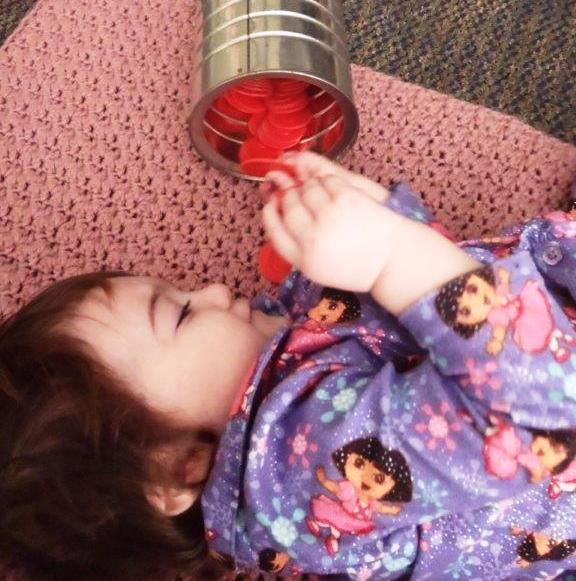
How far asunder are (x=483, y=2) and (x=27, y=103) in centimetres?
60

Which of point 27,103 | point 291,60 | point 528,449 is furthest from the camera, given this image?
point 27,103

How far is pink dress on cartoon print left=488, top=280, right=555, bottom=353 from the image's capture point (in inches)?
22.7

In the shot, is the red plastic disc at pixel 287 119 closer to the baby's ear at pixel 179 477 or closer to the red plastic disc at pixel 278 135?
the red plastic disc at pixel 278 135

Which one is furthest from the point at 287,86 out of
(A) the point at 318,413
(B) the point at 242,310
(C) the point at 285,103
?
(A) the point at 318,413

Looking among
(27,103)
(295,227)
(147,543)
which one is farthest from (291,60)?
(147,543)

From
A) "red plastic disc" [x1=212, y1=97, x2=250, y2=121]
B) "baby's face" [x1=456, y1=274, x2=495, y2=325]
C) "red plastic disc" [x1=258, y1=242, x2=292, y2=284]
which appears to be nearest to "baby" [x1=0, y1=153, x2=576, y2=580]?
"baby's face" [x1=456, y1=274, x2=495, y2=325]

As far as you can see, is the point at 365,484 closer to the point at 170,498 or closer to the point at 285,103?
the point at 170,498

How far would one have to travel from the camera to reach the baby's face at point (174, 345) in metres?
0.66

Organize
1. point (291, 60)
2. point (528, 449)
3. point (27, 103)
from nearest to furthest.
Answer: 1. point (528, 449)
2. point (291, 60)
3. point (27, 103)

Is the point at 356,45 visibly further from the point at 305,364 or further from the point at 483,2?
the point at 305,364

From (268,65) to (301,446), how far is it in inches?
15.2

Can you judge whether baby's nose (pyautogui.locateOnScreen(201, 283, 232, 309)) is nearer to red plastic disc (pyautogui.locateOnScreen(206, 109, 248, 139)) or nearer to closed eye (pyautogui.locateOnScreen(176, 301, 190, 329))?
closed eye (pyautogui.locateOnScreen(176, 301, 190, 329))

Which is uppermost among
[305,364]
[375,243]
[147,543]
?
[375,243]

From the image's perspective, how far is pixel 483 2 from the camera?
3.47 feet
